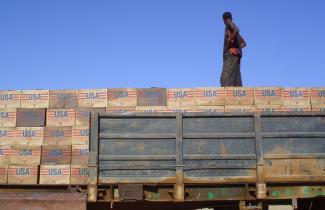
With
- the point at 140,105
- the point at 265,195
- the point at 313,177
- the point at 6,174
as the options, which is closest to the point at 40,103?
the point at 6,174

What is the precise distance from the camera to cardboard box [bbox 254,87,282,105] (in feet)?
19.3

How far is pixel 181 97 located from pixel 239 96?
0.85 meters

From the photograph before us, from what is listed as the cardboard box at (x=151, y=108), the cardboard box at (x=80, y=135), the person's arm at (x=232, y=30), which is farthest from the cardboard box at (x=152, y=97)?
the person's arm at (x=232, y=30)

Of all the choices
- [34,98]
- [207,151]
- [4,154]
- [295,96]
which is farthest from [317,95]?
[4,154]

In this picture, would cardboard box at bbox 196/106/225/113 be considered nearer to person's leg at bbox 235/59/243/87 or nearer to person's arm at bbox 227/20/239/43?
person's leg at bbox 235/59/243/87

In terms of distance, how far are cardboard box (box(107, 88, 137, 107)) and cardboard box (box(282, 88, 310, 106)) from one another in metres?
2.22

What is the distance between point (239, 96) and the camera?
19.4 ft

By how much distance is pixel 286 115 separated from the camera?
197 inches

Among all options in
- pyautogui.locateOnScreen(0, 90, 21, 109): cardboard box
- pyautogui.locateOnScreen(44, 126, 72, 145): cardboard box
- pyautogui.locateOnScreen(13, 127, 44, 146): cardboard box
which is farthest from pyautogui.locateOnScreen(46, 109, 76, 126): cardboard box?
pyautogui.locateOnScreen(0, 90, 21, 109): cardboard box

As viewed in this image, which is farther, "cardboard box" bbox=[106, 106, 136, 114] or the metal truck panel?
"cardboard box" bbox=[106, 106, 136, 114]

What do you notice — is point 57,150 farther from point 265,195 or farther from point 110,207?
point 265,195

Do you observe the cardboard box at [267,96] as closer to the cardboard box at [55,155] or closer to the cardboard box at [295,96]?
the cardboard box at [295,96]

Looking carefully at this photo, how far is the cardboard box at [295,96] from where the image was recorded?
5.91m

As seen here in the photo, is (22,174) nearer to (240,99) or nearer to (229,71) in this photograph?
(240,99)
